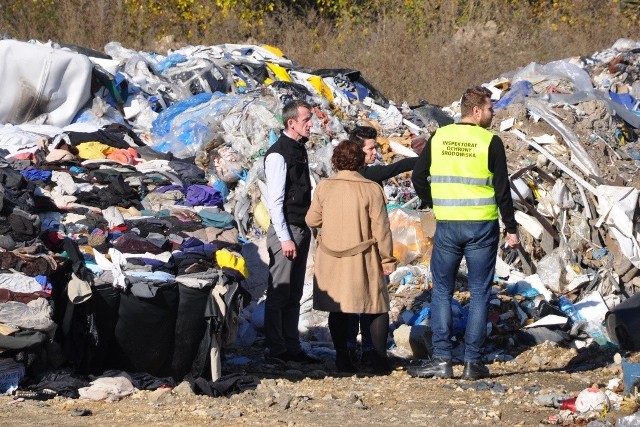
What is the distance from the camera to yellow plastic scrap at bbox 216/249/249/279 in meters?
7.59

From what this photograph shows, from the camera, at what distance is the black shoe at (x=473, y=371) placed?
723 cm

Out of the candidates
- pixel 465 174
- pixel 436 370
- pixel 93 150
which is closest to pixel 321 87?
pixel 93 150

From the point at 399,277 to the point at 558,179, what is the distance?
2.62 metres

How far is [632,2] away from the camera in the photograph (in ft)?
74.2

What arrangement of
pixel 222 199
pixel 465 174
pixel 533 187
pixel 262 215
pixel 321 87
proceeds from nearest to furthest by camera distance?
pixel 465 174, pixel 222 199, pixel 262 215, pixel 533 187, pixel 321 87

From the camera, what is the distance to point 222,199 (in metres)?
9.96

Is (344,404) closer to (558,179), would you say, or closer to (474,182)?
(474,182)

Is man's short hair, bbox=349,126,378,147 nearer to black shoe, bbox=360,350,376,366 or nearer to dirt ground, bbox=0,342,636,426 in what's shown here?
black shoe, bbox=360,350,376,366

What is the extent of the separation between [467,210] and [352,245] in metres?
0.85

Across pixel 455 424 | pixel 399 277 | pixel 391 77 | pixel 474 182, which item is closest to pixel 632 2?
pixel 391 77

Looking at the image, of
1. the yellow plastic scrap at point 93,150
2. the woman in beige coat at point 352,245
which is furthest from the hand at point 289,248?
the yellow plastic scrap at point 93,150

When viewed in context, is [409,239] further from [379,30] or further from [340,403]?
[379,30]

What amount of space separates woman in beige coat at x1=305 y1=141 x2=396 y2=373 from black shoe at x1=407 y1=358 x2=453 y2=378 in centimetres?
31

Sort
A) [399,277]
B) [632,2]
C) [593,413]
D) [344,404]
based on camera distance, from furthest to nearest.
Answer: [632,2]
[399,277]
[344,404]
[593,413]
